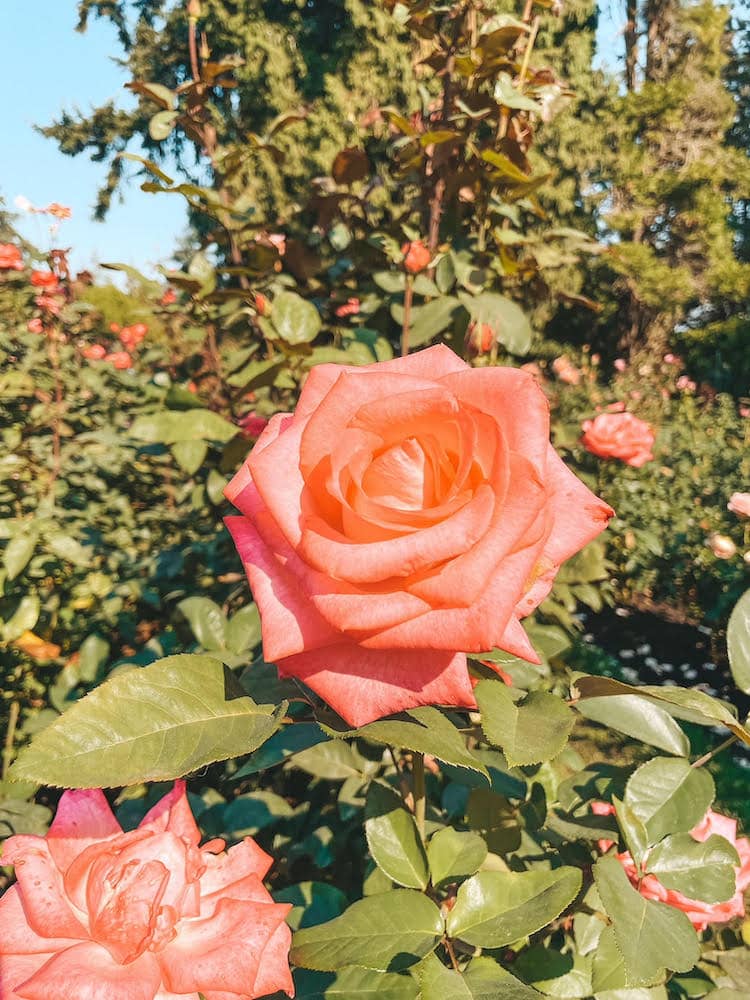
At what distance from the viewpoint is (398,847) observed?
0.62 meters

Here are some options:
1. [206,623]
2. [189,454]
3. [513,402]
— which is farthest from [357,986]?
[189,454]

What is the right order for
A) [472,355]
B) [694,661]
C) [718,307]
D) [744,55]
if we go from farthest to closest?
[744,55]
[718,307]
[694,661]
[472,355]

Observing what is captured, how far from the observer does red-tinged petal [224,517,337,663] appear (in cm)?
43

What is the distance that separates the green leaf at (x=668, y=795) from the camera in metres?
0.63

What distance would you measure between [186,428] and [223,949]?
0.85 m

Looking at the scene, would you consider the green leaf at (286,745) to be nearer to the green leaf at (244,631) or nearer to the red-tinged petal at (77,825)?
the red-tinged petal at (77,825)

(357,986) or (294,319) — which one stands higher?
(294,319)

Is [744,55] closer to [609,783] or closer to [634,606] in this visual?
[634,606]

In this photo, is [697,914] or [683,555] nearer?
[697,914]

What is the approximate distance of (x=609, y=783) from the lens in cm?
76

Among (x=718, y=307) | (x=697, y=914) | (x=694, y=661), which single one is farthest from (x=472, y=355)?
(x=718, y=307)

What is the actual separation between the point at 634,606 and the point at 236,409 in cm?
404

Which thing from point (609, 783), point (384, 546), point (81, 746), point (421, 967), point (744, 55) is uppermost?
point (744, 55)

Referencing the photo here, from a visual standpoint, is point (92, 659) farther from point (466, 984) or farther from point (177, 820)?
point (466, 984)
